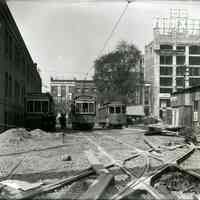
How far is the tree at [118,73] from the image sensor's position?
5909 centimetres

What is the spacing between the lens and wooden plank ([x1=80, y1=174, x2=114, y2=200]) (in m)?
5.51

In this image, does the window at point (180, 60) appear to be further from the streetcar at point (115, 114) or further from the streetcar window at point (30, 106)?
the streetcar window at point (30, 106)

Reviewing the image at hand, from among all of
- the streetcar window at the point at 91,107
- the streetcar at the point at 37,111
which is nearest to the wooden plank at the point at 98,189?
the streetcar at the point at 37,111

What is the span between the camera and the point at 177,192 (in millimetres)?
6691

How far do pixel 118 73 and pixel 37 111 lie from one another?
35.2 metres

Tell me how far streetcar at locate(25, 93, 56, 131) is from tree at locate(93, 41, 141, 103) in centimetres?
3135

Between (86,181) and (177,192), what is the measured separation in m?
1.80

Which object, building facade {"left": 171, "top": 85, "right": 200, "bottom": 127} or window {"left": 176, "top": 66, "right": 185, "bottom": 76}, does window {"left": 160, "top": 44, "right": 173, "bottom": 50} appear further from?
building facade {"left": 171, "top": 85, "right": 200, "bottom": 127}

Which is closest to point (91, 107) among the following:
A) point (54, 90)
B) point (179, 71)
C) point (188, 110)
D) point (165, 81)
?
point (188, 110)

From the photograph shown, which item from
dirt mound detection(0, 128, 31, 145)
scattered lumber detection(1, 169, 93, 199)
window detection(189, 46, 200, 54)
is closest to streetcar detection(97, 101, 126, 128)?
dirt mound detection(0, 128, 31, 145)

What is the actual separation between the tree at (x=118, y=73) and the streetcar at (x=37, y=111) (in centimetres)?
3135

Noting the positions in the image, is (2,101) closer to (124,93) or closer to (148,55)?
(124,93)

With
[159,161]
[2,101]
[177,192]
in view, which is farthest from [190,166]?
[2,101]

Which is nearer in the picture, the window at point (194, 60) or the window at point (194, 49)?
the window at point (194, 49)
